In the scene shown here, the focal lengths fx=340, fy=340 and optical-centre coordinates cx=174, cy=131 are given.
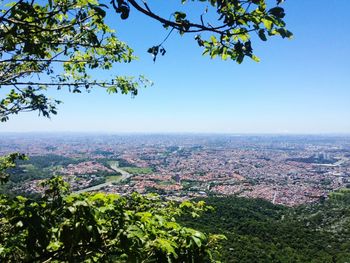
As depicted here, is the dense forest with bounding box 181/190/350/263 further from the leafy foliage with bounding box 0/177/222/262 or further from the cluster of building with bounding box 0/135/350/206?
the leafy foliage with bounding box 0/177/222/262

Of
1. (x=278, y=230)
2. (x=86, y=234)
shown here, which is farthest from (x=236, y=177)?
(x=86, y=234)

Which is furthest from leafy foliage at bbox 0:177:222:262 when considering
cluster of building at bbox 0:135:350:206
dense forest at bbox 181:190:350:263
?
cluster of building at bbox 0:135:350:206

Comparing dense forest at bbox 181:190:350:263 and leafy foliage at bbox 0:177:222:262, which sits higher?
leafy foliage at bbox 0:177:222:262

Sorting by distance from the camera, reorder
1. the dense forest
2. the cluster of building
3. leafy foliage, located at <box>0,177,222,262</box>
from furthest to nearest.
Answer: the cluster of building, the dense forest, leafy foliage, located at <box>0,177,222,262</box>

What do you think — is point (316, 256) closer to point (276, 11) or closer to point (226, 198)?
point (226, 198)

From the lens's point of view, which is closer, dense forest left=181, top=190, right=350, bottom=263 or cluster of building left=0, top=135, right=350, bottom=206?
dense forest left=181, top=190, right=350, bottom=263

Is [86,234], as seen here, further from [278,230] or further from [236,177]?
[236,177]

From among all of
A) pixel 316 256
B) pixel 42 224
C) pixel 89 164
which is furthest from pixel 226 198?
pixel 42 224
